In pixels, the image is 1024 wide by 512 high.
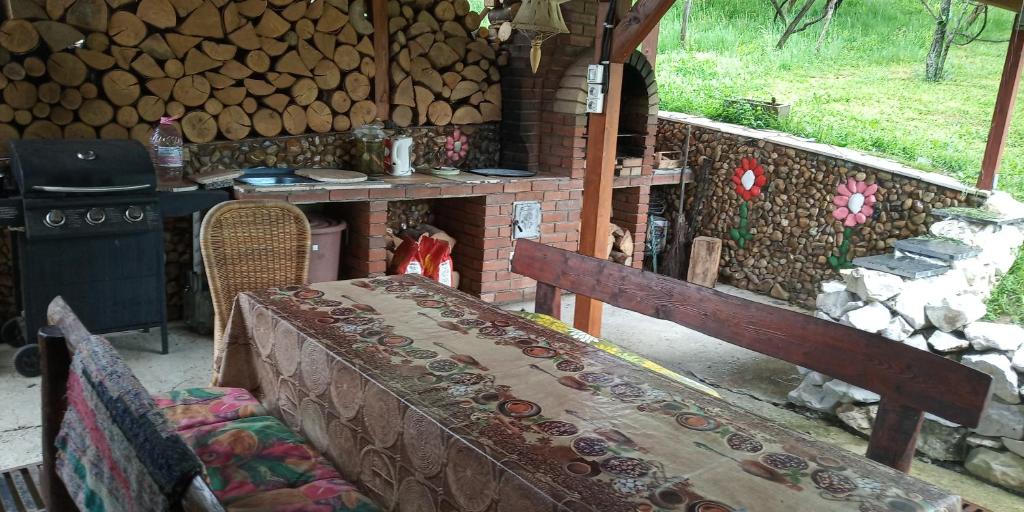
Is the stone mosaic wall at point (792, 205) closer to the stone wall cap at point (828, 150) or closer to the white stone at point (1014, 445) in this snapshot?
the stone wall cap at point (828, 150)

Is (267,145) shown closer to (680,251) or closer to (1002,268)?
(680,251)

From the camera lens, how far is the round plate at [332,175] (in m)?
4.33

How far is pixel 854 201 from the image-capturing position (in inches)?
205

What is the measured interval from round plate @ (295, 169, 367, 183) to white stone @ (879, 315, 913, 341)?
2841mm

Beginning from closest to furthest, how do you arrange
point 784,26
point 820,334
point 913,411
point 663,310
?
point 913,411
point 820,334
point 663,310
point 784,26

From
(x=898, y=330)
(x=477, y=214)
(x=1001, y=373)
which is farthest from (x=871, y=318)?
(x=477, y=214)

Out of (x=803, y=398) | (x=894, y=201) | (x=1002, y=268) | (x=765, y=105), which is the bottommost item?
(x=803, y=398)

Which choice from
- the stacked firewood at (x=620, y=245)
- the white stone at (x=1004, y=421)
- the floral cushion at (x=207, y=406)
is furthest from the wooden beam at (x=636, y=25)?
the floral cushion at (x=207, y=406)

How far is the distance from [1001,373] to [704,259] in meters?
2.57

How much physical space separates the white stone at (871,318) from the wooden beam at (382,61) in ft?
9.82

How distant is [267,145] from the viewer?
4605 millimetres

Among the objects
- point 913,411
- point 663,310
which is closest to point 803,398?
point 663,310

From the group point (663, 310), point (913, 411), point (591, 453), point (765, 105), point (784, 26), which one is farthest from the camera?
point (784, 26)

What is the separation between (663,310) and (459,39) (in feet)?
10.4
